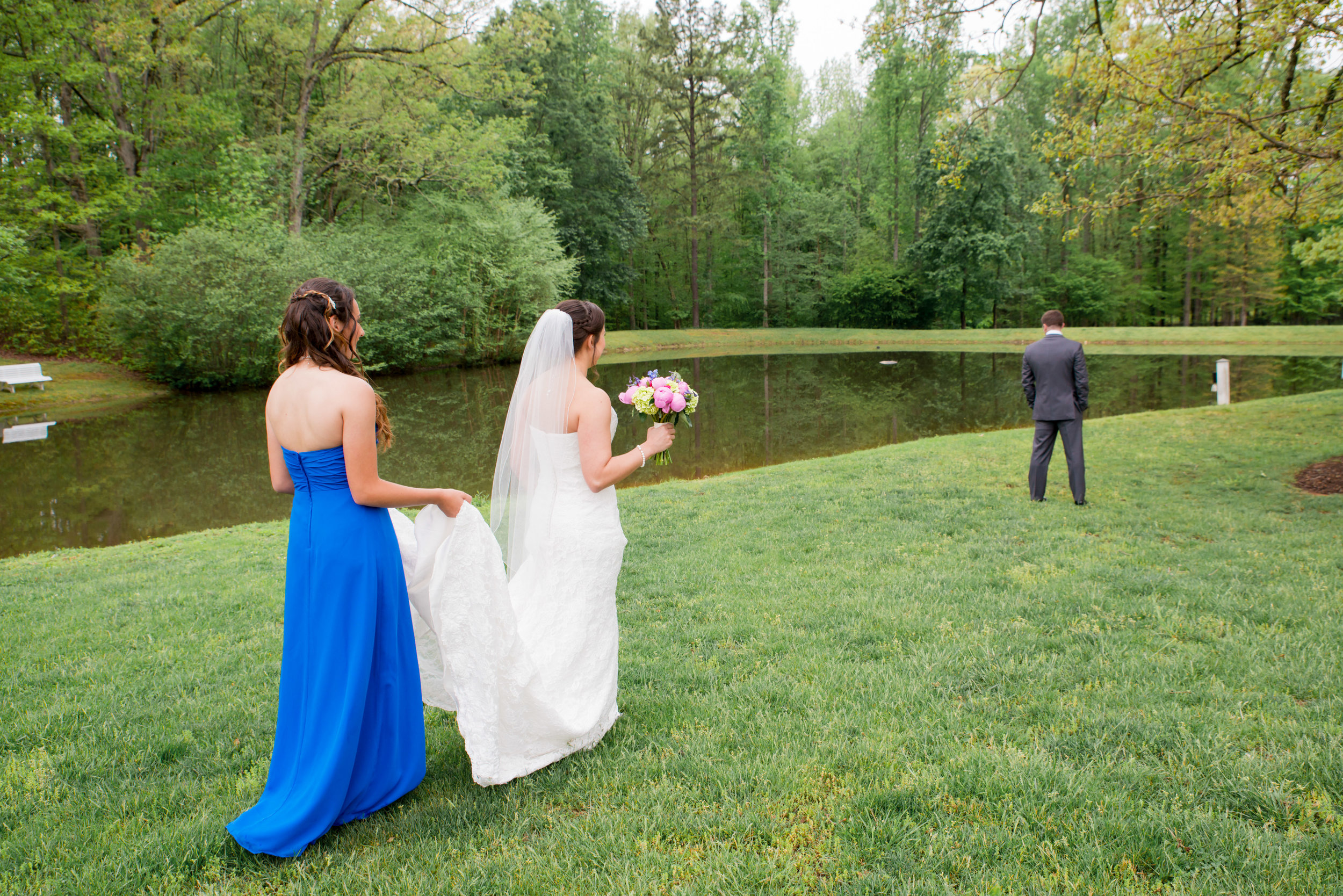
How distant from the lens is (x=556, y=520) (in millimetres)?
3857

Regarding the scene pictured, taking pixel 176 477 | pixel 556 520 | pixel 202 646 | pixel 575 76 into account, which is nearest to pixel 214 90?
pixel 575 76

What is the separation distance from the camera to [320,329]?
10.3 feet

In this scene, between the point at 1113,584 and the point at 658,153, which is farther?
the point at 658,153

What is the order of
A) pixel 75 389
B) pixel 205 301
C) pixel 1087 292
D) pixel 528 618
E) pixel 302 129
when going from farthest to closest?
pixel 1087 292, pixel 302 129, pixel 205 301, pixel 75 389, pixel 528 618

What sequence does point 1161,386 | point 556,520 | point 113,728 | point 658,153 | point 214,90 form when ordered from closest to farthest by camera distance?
point 556,520 → point 113,728 → point 1161,386 → point 214,90 → point 658,153

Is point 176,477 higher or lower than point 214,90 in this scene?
lower

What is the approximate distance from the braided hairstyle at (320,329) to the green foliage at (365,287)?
2585cm

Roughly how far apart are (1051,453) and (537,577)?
7.75 meters

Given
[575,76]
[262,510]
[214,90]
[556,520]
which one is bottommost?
[262,510]

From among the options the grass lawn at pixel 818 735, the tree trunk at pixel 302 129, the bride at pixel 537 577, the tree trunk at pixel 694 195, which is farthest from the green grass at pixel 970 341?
the bride at pixel 537 577

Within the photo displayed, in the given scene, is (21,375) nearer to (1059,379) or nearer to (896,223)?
(1059,379)

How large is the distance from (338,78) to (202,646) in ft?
126

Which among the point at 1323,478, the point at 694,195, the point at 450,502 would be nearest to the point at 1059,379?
the point at 1323,478

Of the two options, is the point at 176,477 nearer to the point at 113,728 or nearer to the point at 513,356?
the point at 113,728
